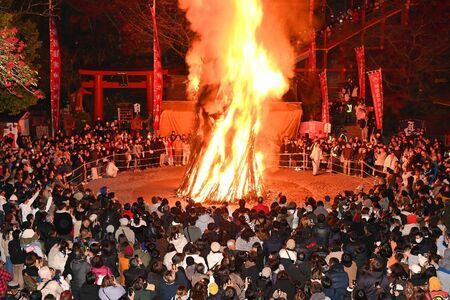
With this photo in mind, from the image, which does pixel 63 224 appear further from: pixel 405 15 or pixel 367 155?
pixel 405 15

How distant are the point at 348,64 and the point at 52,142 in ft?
61.4

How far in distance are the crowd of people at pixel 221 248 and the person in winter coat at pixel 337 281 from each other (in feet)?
0.05

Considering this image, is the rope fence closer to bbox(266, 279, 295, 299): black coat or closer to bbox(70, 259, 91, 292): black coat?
bbox(70, 259, 91, 292): black coat

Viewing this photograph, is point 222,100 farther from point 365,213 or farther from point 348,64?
point 348,64

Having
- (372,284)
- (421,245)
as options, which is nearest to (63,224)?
(372,284)

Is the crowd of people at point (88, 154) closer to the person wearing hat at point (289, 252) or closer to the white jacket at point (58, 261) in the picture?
the white jacket at point (58, 261)

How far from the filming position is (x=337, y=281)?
9.53 m

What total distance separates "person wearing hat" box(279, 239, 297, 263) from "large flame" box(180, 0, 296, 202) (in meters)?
8.50

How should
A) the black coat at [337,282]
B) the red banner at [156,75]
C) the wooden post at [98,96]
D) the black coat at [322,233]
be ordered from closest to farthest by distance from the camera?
the black coat at [337,282], the black coat at [322,233], the red banner at [156,75], the wooden post at [98,96]

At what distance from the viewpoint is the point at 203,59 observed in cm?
1952

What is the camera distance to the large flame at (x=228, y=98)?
1898 centimetres

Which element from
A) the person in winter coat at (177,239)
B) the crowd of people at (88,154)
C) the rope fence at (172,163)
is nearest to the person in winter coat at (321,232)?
the person in winter coat at (177,239)

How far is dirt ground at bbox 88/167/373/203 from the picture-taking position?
823 inches

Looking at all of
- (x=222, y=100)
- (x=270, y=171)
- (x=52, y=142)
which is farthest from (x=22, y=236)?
(x=270, y=171)
